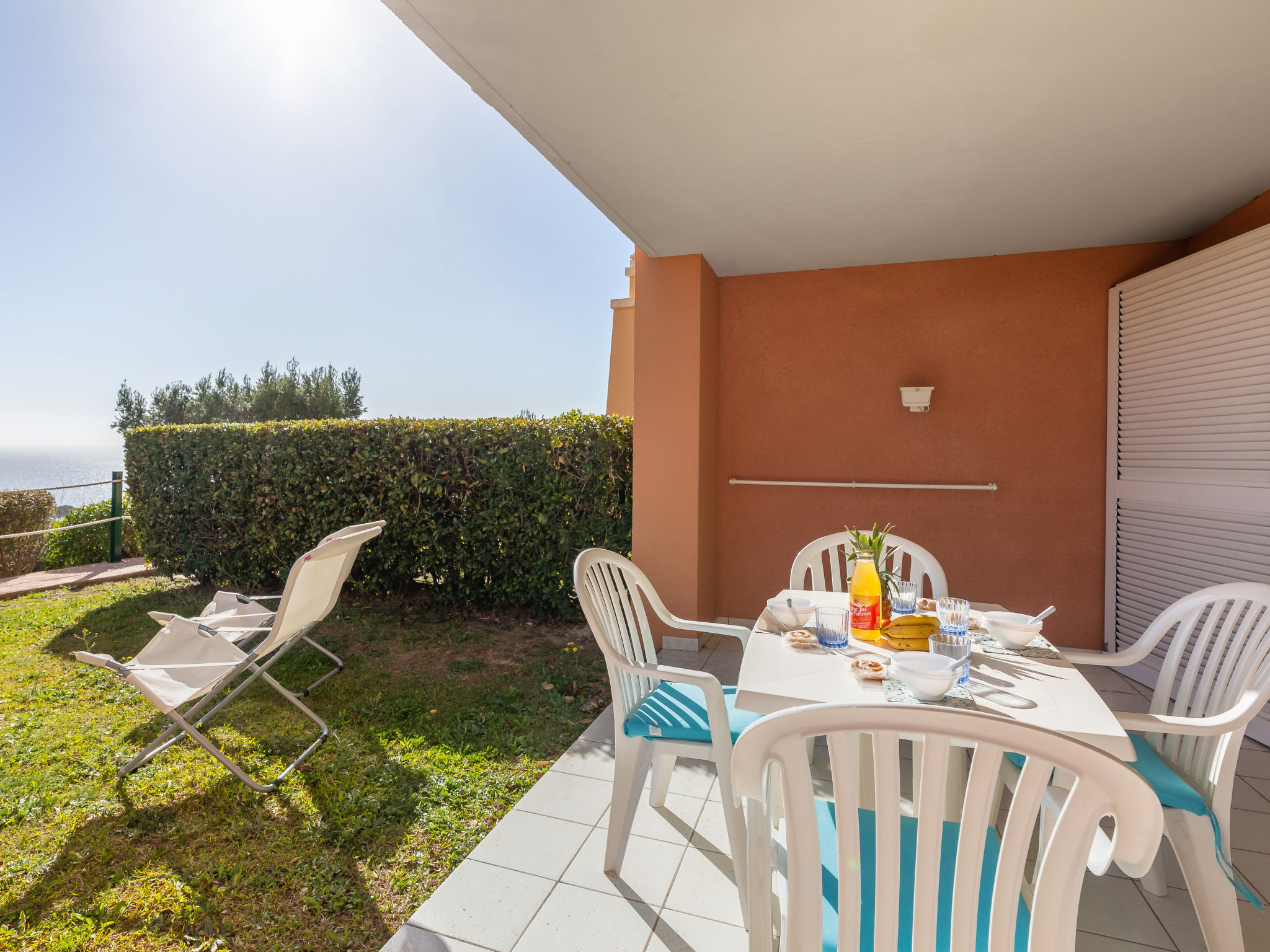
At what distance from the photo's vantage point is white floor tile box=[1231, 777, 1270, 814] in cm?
216

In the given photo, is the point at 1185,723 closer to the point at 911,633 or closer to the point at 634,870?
the point at 911,633

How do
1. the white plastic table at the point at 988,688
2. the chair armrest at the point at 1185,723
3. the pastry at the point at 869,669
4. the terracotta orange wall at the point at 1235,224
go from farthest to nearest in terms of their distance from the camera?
the terracotta orange wall at the point at 1235,224, the pastry at the point at 869,669, the chair armrest at the point at 1185,723, the white plastic table at the point at 988,688

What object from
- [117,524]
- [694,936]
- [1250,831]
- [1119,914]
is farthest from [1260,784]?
[117,524]

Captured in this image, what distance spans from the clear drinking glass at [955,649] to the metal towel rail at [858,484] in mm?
2475

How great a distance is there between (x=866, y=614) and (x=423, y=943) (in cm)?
152

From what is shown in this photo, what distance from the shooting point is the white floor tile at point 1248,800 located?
7.09ft

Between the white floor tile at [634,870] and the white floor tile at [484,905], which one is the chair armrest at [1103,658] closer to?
the white floor tile at [634,870]

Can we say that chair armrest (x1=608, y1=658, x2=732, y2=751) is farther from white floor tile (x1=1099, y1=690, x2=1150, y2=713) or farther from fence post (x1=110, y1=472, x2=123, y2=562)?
fence post (x1=110, y1=472, x2=123, y2=562)

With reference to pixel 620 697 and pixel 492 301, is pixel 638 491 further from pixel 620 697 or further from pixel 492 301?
pixel 492 301

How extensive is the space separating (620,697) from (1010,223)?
3297 millimetres

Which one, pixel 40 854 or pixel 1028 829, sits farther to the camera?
pixel 40 854

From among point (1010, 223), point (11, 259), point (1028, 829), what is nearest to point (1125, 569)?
point (1010, 223)

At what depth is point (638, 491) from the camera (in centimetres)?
404

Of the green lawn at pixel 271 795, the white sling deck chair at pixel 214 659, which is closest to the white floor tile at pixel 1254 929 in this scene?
the green lawn at pixel 271 795
